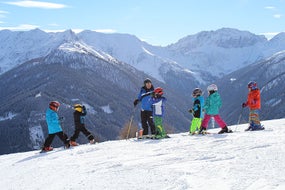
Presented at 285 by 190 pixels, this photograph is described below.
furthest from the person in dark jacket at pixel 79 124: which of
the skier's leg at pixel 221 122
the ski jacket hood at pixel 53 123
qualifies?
the skier's leg at pixel 221 122

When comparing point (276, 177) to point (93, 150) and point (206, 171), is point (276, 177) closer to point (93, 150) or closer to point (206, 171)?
point (206, 171)

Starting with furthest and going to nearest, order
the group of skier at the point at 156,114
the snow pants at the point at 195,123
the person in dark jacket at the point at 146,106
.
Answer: the snow pants at the point at 195,123 → the person in dark jacket at the point at 146,106 → the group of skier at the point at 156,114

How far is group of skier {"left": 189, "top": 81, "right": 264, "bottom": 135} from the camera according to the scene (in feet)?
49.7

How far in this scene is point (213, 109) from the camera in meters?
15.2

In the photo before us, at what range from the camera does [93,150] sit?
1270 centimetres

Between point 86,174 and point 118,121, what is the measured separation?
18700cm

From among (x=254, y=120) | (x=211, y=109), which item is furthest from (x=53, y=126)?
(x=254, y=120)

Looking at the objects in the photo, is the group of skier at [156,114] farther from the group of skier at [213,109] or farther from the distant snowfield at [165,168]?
the distant snowfield at [165,168]

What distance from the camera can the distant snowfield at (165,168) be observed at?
706 centimetres

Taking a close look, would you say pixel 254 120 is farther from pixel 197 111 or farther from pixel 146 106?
pixel 146 106

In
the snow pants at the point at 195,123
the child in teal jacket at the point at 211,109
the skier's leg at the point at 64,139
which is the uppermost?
the child in teal jacket at the point at 211,109

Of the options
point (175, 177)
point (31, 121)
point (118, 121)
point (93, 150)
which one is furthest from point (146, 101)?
point (118, 121)

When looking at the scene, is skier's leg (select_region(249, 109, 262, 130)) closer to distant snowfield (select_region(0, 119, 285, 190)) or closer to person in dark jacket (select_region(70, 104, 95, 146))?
distant snowfield (select_region(0, 119, 285, 190))

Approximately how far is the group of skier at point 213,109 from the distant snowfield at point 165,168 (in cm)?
343
